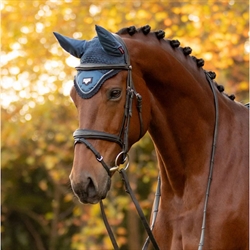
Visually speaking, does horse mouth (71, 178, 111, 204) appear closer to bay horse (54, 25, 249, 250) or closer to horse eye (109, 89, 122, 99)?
bay horse (54, 25, 249, 250)

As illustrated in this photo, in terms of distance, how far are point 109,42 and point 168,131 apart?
0.76 meters

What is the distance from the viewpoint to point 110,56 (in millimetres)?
3836

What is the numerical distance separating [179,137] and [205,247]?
2.51 ft

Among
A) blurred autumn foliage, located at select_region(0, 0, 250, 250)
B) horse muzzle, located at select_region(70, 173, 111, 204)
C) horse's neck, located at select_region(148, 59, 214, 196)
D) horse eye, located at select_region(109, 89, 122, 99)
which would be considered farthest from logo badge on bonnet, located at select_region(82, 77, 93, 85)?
blurred autumn foliage, located at select_region(0, 0, 250, 250)

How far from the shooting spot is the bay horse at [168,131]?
3.70 meters

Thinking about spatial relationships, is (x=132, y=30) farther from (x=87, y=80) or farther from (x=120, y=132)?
(x=120, y=132)

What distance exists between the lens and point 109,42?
380cm

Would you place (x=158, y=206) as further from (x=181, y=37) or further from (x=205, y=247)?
(x=181, y=37)

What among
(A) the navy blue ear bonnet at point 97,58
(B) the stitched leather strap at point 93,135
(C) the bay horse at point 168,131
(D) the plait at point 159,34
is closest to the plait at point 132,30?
(C) the bay horse at point 168,131

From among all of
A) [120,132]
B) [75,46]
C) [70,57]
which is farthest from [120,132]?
[70,57]

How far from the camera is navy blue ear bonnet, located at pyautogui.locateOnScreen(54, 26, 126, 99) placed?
3.73 metres

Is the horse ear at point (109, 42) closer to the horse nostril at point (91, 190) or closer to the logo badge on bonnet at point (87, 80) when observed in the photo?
the logo badge on bonnet at point (87, 80)

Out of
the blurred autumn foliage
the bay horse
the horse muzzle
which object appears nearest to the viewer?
the horse muzzle

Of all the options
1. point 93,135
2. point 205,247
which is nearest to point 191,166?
point 205,247
